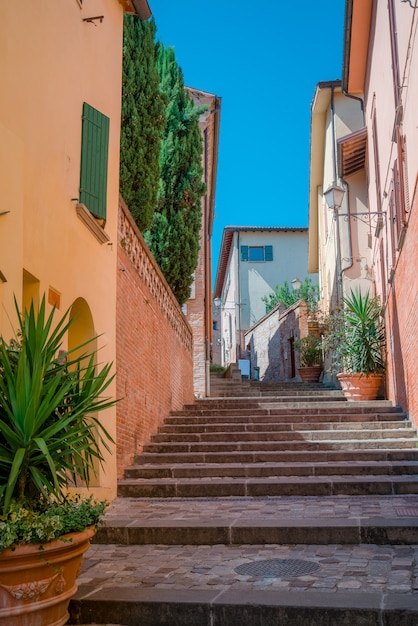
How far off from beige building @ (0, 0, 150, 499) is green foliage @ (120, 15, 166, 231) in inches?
110

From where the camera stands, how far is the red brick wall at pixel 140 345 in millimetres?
8898

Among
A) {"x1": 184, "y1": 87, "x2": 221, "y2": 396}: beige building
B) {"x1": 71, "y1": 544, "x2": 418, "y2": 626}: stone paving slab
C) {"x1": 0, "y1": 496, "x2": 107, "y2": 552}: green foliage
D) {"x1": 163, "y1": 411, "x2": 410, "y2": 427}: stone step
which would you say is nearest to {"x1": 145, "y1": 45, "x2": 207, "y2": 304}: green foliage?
{"x1": 184, "y1": 87, "x2": 221, "y2": 396}: beige building

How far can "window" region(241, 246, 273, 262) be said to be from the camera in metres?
34.8

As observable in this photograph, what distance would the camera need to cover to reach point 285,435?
10508 mm

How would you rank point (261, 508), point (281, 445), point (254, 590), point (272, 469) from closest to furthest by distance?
point (254, 590), point (261, 508), point (272, 469), point (281, 445)

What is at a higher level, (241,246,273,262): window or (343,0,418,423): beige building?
(241,246,273,262): window

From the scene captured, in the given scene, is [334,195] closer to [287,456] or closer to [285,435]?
[285,435]

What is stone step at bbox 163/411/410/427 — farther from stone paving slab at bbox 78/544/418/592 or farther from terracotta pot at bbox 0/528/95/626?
terracotta pot at bbox 0/528/95/626

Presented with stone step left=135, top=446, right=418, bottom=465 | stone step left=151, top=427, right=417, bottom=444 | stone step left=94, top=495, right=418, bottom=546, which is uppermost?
stone step left=151, top=427, right=417, bottom=444

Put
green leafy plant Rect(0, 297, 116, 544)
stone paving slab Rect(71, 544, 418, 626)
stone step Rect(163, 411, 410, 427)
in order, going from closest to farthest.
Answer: green leafy plant Rect(0, 297, 116, 544) < stone paving slab Rect(71, 544, 418, 626) < stone step Rect(163, 411, 410, 427)

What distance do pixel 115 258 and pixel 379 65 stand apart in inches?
308

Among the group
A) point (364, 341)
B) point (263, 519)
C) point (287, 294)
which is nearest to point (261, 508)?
point (263, 519)

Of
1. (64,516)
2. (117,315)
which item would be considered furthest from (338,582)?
(117,315)

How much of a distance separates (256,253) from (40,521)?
1257 inches
